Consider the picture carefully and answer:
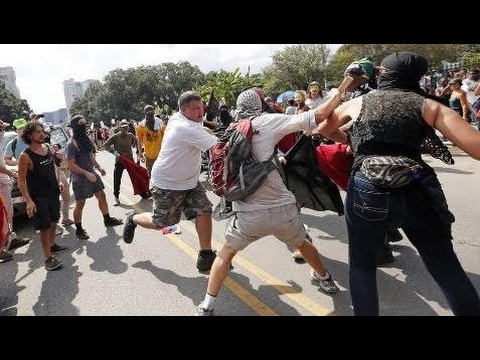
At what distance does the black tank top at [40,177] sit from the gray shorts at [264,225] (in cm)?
288

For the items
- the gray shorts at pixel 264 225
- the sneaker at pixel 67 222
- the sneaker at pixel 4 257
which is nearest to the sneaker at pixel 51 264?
the sneaker at pixel 4 257

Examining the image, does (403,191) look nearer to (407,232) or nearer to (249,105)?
Result: (407,232)

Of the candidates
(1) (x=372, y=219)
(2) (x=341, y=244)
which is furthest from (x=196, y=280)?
(1) (x=372, y=219)

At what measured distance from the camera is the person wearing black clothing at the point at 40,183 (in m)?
5.00

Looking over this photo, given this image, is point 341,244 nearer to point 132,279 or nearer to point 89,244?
point 132,279

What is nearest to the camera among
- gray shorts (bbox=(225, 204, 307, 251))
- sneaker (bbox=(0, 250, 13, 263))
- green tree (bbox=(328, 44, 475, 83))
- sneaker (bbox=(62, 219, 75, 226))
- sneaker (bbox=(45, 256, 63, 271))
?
gray shorts (bbox=(225, 204, 307, 251))

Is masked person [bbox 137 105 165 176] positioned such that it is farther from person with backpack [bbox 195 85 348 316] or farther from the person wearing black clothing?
person with backpack [bbox 195 85 348 316]

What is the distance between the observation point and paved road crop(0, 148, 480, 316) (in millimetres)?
3650

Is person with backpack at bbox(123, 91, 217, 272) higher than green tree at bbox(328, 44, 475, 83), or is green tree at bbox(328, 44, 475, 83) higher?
person with backpack at bbox(123, 91, 217, 272)

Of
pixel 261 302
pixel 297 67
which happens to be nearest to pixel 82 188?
pixel 261 302

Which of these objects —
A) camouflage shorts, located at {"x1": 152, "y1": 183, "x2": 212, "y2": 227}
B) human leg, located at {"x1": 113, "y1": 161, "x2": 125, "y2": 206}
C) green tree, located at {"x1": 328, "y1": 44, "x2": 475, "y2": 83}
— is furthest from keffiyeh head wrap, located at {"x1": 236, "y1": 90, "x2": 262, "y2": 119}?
green tree, located at {"x1": 328, "y1": 44, "x2": 475, "y2": 83}

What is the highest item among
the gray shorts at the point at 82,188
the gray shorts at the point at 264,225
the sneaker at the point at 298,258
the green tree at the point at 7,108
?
the gray shorts at the point at 264,225

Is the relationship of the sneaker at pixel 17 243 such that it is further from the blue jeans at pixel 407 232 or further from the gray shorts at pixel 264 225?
the blue jeans at pixel 407 232
